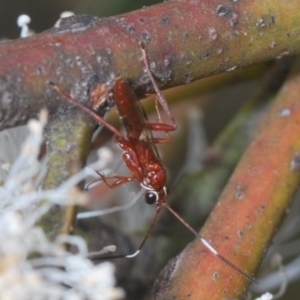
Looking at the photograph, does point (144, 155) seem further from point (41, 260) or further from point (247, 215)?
point (41, 260)

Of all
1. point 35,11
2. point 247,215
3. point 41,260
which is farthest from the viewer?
point 35,11

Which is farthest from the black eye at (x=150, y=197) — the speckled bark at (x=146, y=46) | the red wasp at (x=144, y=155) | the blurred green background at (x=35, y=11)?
the blurred green background at (x=35, y=11)

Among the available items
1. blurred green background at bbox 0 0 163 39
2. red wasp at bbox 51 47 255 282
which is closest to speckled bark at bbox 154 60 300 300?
red wasp at bbox 51 47 255 282

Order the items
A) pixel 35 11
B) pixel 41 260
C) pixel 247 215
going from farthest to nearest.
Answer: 1. pixel 35 11
2. pixel 247 215
3. pixel 41 260

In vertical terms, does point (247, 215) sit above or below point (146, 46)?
below

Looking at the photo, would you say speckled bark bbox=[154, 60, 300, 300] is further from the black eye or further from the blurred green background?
the blurred green background

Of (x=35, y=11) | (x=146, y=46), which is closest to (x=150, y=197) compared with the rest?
(x=146, y=46)

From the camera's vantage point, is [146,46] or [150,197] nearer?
[146,46]
